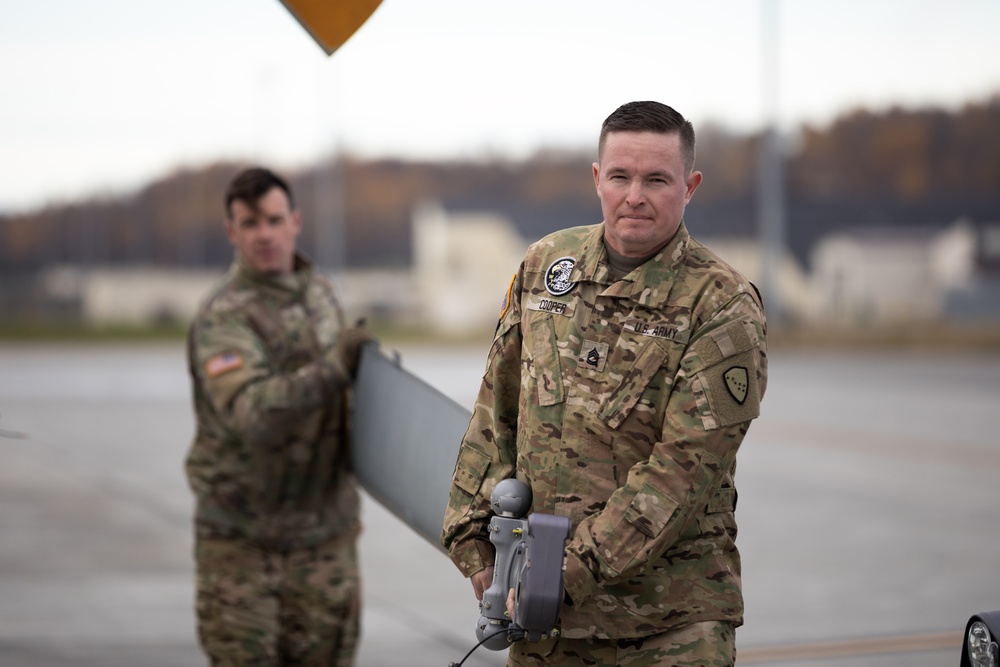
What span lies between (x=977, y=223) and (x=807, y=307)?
8.12 m

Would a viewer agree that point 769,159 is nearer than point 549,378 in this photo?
No

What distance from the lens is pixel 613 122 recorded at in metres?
2.60

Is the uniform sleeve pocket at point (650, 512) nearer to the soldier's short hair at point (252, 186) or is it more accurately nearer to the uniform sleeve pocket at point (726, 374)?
the uniform sleeve pocket at point (726, 374)

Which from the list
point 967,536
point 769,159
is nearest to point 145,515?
point 967,536

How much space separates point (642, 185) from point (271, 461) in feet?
7.05

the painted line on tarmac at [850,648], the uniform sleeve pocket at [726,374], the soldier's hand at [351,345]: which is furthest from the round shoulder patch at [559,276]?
the painted line on tarmac at [850,648]

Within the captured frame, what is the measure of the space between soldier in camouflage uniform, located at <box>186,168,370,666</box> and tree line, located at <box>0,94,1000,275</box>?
34.0 metres

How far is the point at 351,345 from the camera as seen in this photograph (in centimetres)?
414

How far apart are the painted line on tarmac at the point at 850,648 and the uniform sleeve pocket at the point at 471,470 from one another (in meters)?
3.45

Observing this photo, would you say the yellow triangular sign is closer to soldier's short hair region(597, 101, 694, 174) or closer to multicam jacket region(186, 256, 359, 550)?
multicam jacket region(186, 256, 359, 550)

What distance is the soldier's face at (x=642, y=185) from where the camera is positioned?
255 cm

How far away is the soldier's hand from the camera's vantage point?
13.6ft

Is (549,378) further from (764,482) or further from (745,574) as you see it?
(764,482)

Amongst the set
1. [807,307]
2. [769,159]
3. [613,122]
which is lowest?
[807,307]
